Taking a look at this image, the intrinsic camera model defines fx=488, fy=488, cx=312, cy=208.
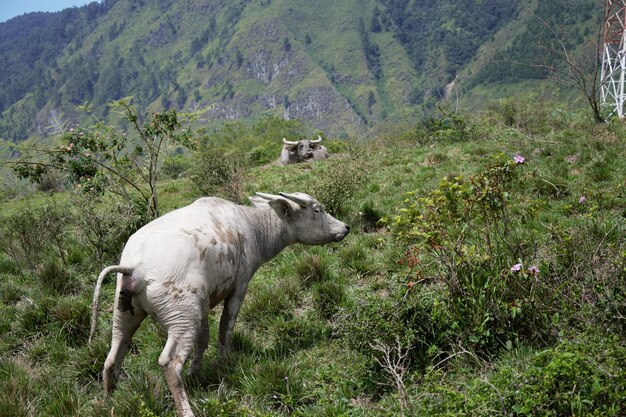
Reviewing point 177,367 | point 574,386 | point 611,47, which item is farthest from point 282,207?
point 611,47

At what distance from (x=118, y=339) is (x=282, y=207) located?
7.83ft

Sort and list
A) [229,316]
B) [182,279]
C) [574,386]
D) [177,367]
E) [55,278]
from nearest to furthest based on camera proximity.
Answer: [574,386] → [177,367] → [182,279] → [229,316] → [55,278]

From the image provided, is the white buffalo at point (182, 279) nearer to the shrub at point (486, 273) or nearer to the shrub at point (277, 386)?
the shrub at point (277, 386)

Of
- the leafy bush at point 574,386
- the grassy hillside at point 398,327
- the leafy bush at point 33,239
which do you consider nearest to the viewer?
the leafy bush at point 574,386

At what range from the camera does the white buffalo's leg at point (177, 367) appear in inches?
150

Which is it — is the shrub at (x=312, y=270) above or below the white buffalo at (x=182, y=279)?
below

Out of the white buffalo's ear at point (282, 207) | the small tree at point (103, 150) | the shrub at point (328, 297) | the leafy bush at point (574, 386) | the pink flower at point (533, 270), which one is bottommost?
the shrub at point (328, 297)

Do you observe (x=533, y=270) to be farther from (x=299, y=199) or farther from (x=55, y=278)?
(x=55, y=278)

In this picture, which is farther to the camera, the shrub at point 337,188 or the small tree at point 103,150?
the shrub at point 337,188

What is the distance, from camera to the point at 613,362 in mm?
3182

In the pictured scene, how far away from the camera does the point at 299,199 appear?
5.91m

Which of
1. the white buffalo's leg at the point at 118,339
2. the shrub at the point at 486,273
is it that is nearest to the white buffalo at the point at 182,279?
the white buffalo's leg at the point at 118,339

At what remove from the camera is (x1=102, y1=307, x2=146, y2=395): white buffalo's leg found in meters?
4.25

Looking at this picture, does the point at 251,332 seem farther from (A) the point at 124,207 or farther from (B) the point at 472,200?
(A) the point at 124,207
